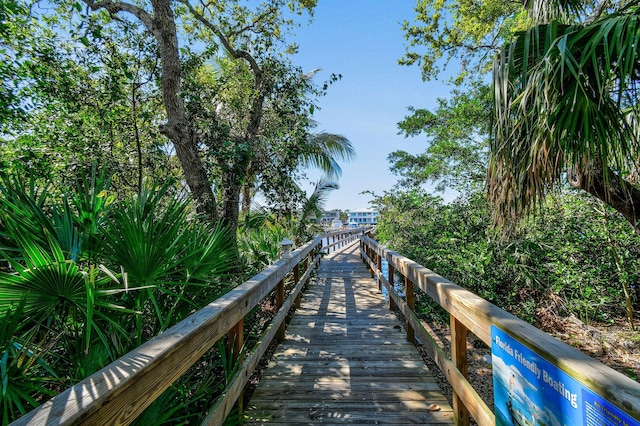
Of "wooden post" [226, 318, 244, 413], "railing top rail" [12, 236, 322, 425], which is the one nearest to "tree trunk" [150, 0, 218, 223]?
"wooden post" [226, 318, 244, 413]

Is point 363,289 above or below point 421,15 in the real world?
below

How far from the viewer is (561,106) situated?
7.28 feet

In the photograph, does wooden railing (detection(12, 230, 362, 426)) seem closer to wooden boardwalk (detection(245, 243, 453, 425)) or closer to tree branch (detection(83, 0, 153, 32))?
wooden boardwalk (detection(245, 243, 453, 425))

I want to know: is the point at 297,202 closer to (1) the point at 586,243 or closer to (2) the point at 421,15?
(1) the point at 586,243

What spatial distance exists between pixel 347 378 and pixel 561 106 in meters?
2.68

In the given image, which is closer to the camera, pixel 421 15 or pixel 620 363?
pixel 620 363

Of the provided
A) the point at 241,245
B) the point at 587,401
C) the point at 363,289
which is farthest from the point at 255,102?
the point at 587,401

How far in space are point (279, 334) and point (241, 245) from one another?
233 centimetres

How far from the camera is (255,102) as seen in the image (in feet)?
18.9

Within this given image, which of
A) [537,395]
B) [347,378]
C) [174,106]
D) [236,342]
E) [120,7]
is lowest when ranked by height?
[347,378]

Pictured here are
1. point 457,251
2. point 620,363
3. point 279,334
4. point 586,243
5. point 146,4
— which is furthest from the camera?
point 146,4

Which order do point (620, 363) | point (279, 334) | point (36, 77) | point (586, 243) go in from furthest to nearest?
point (586, 243) → point (36, 77) → point (620, 363) → point (279, 334)

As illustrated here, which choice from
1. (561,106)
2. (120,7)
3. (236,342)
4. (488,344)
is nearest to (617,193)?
(561,106)

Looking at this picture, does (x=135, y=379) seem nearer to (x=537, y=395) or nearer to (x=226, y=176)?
(x=537, y=395)
